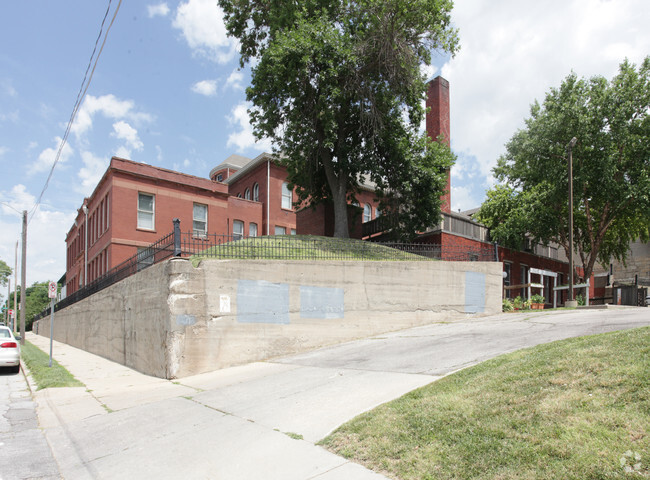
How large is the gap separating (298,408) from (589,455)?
4.07 metres

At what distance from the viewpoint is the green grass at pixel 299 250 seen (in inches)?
499

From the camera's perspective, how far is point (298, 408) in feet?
22.0

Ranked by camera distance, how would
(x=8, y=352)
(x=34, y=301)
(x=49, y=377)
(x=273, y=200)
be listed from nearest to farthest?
(x=49, y=377) < (x=8, y=352) < (x=273, y=200) < (x=34, y=301)

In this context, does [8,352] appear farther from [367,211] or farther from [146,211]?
[367,211]

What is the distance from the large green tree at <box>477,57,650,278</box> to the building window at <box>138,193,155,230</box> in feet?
64.4

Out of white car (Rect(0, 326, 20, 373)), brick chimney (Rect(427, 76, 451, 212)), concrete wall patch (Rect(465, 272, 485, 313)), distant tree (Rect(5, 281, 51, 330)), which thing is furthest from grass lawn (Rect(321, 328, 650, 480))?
distant tree (Rect(5, 281, 51, 330))

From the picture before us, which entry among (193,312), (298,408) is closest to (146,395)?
(193,312)

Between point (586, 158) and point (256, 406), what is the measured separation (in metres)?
24.8

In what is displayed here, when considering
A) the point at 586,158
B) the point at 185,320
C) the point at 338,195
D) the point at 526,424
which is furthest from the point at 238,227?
the point at 526,424

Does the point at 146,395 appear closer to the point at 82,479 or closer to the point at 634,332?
the point at 82,479

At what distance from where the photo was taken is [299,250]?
45.4 feet

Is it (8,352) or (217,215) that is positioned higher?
(217,215)

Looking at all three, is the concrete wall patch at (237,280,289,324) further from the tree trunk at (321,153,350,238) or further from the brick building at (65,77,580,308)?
the brick building at (65,77,580,308)

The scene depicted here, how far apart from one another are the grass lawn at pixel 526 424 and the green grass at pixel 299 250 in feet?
25.0
